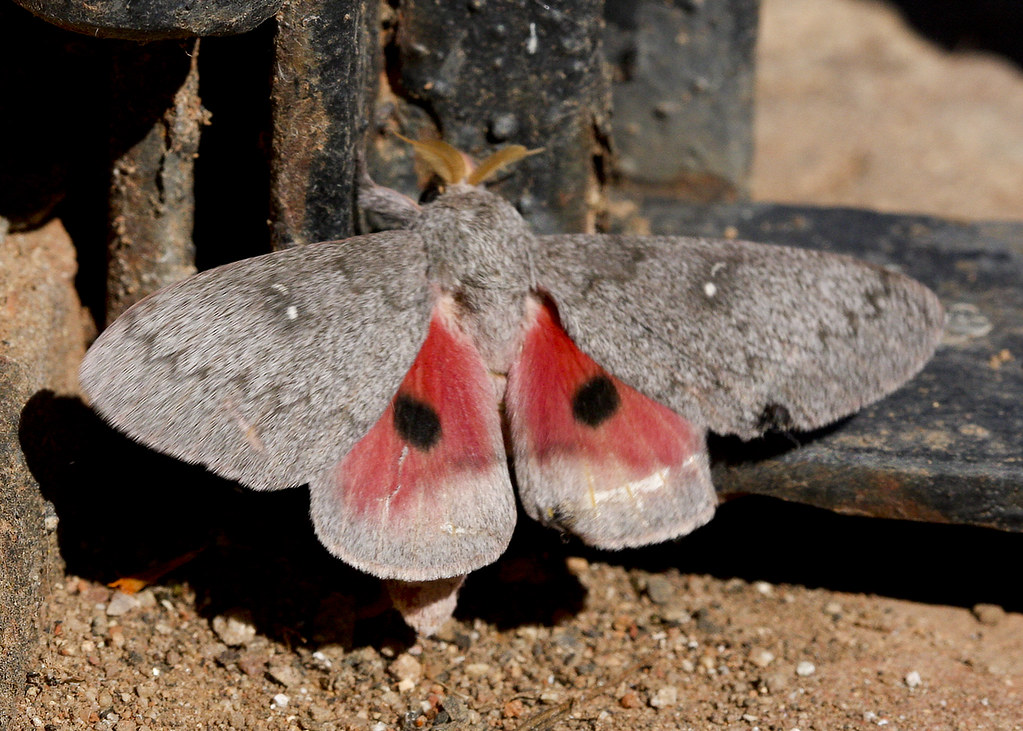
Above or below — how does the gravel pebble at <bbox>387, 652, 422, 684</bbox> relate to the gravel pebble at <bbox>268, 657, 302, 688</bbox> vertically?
below

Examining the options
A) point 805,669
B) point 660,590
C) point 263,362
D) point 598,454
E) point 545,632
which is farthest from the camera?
point 660,590

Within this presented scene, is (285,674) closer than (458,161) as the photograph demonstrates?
Yes

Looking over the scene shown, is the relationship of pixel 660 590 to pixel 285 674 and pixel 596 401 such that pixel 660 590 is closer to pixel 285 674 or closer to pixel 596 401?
pixel 596 401

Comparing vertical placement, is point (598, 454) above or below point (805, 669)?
above

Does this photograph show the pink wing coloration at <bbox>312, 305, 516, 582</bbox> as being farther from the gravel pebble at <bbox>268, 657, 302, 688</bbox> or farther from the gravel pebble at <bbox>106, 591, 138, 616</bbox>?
the gravel pebble at <bbox>106, 591, 138, 616</bbox>

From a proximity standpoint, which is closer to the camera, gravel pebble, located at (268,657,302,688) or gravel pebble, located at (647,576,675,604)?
gravel pebble, located at (268,657,302,688)

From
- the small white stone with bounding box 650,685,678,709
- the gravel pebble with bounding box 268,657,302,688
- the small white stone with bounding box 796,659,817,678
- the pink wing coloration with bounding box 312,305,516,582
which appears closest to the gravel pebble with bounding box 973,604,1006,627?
the small white stone with bounding box 796,659,817,678

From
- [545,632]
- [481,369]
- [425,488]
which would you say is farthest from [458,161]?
[545,632]

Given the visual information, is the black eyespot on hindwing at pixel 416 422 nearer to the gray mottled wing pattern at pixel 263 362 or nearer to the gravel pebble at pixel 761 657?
the gray mottled wing pattern at pixel 263 362
